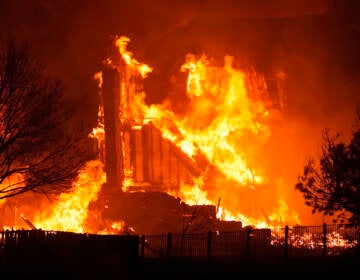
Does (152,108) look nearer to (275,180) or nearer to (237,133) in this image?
(237,133)

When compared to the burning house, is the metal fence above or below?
below

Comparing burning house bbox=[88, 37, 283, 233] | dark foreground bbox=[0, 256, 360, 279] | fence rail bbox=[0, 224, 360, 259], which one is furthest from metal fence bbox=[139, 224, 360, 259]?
burning house bbox=[88, 37, 283, 233]

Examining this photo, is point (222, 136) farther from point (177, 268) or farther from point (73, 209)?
point (177, 268)

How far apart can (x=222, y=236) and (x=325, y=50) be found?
100 feet

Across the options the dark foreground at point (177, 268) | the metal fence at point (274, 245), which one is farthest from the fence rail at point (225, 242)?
the dark foreground at point (177, 268)

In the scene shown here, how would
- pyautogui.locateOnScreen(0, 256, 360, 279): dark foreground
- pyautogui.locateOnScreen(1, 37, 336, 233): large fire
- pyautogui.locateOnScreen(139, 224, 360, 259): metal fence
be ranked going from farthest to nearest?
pyautogui.locateOnScreen(1, 37, 336, 233): large fire
pyautogui.locateOnScreen(139, 224, 360, 259): metal fence
pyautogui.locateOnScreen(0, 256, 360, 279): dark foreground

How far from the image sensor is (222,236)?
78.3ft

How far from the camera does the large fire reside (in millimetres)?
41719

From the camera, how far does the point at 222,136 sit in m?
44.2

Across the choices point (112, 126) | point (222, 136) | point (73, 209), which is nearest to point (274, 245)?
point (73, 209)

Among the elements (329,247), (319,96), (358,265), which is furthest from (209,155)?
(358,265)

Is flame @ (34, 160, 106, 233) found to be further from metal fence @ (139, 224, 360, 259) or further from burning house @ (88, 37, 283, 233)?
metal fence @ (139, 224, 360, 259)

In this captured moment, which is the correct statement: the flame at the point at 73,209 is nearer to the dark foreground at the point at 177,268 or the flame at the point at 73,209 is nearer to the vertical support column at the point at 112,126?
the vertical support column at the point at 112,126

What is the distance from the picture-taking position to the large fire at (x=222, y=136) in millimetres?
41719
